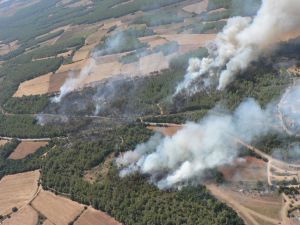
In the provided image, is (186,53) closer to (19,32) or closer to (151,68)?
(151,68)

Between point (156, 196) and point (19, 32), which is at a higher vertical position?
point (156, 196)

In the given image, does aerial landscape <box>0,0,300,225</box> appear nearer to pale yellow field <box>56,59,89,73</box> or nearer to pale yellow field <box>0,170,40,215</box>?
pale yellow field <box>0,170,40,215</box>

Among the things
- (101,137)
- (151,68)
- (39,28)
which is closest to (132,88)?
(151,68)

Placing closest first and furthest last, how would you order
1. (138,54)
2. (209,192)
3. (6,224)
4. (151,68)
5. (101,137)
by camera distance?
(209,192)
(6,224)
(101,137)
(151,68)
(138,54)

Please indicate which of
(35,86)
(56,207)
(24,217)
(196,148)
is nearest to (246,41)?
(196,148)

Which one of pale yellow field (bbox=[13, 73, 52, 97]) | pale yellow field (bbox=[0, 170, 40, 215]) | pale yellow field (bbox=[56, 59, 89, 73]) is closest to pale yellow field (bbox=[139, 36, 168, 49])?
pale yellow field (bbox=[56, 59, 89, 73])

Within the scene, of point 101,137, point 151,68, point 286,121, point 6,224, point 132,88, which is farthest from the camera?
point 151,68
